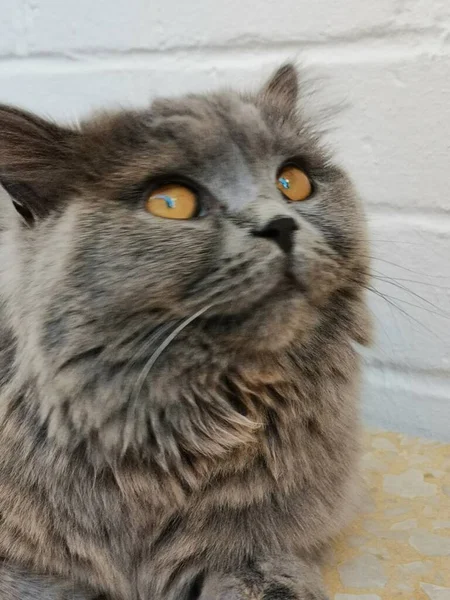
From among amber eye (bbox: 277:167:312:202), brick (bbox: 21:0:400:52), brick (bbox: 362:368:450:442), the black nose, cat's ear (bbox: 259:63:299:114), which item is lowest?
brick (bbox: 362:368:450:442)

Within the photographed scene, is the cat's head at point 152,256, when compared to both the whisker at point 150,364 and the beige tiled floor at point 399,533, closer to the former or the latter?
the whisker at point 150,364

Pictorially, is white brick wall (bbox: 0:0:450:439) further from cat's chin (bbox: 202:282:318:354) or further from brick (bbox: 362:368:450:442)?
cat's chin (bbox: 202:282:318:354)

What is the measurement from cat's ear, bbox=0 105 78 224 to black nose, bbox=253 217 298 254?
0.22 meters

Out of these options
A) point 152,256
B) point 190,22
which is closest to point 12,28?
point 190,22

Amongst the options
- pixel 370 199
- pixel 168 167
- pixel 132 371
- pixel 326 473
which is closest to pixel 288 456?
pixel 326 473

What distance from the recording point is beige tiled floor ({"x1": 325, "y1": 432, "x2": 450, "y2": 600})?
0.86 m

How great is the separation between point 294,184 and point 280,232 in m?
0.14

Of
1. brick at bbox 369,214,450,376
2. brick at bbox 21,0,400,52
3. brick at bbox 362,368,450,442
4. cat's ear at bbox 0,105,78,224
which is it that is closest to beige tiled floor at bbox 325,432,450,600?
brick at bbox 362,368,450,442

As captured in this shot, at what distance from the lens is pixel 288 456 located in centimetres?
74

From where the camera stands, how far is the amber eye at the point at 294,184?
0.75 meters

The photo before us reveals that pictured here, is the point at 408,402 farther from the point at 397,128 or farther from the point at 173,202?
the point at 173,202

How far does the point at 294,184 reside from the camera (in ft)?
2.50

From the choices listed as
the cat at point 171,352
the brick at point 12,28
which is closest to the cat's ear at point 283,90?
the cat at point 171,352

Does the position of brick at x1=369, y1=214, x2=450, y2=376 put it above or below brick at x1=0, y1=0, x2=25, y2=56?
below
